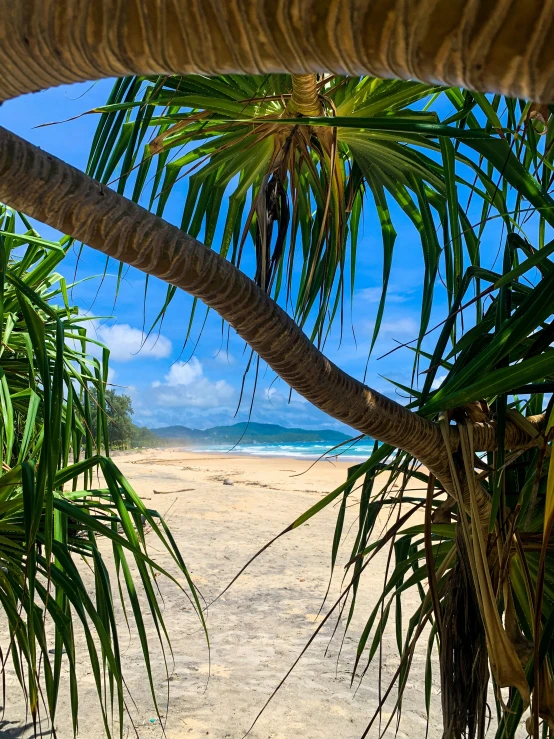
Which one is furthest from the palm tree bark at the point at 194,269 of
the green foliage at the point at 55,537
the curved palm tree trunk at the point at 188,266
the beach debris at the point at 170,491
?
the beach debris at the point at 170,491

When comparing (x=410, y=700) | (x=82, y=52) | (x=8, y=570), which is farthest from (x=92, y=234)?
(x=410, y=700)

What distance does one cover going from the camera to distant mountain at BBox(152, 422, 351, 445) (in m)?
29.3

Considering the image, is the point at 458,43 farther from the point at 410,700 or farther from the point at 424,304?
the point at 410,700

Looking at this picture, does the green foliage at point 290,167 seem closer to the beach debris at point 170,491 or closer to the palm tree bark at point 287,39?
the palm tree bark at point 287,39

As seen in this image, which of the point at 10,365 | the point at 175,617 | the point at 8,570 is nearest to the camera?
the point at 8,570

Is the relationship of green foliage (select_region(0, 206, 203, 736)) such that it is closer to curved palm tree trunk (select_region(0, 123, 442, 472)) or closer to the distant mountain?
curved palm tree trunk (select_region(0, 123, 442, 472))

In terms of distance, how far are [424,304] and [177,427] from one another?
35395 millimetres

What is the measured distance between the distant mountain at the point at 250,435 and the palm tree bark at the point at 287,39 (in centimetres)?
2757

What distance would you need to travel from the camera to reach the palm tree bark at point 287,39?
0.16 metres

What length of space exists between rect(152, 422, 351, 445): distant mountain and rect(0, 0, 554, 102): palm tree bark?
90.5 ft

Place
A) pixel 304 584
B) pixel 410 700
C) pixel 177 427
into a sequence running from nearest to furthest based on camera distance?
pixel 410 700 < pixel 304 584 < pixel 177 427

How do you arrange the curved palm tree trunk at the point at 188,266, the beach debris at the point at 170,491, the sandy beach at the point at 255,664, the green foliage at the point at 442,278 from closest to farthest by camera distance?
the curved palm tree trunk at the point at 188,266 → the green foliage at the point at 442,278 → the sandy beach at the point at 255,664 → the beach debris at the point at 170,491

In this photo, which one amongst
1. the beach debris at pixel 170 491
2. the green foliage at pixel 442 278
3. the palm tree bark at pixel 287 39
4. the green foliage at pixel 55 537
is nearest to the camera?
the palm tree bark at pixel 287 39

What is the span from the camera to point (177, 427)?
1400 inches
